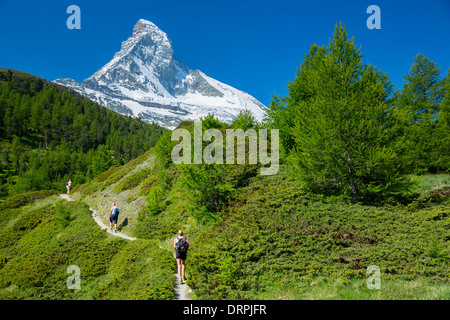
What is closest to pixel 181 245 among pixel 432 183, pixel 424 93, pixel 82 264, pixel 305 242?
pixel 305 242

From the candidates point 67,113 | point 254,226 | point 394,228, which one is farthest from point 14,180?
point 394,228

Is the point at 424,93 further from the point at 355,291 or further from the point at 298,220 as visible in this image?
the point at 355,291

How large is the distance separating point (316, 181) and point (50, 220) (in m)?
31.1

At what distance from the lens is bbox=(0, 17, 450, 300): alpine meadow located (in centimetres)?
854

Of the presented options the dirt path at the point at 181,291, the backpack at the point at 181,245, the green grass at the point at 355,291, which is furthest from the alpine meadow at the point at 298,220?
the backpack at the point at 181,245

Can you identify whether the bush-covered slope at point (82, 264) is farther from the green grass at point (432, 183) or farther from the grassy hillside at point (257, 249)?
the green grass at point (432, 183)

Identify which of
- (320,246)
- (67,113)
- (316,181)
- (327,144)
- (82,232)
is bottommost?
(82,232)

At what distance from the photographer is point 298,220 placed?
42.3ft

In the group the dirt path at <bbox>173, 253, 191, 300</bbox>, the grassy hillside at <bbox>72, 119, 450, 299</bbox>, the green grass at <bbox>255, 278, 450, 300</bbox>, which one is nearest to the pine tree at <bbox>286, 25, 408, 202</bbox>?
the grassy hillside at <bbox>72, 119, 450, 299</bbox>

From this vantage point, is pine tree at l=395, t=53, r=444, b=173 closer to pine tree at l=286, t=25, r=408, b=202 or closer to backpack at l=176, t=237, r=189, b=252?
pine tree at l=286, t=25, r=408, b=202

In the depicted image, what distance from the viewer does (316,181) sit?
49.7ft
